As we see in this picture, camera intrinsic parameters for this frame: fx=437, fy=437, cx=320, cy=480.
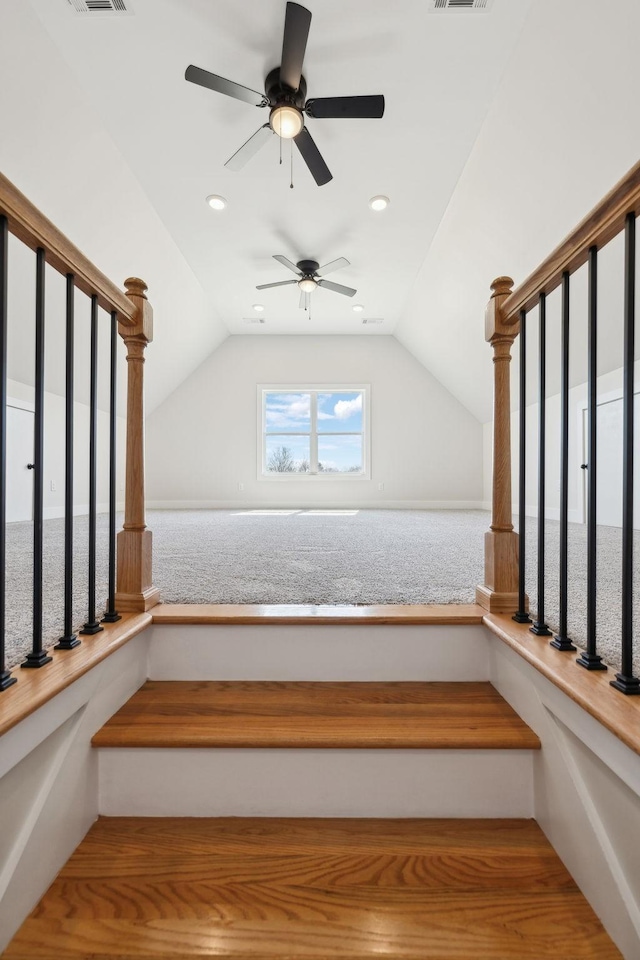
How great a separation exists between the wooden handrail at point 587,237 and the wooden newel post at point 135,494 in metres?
1.04

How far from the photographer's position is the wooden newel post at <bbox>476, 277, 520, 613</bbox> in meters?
1.25

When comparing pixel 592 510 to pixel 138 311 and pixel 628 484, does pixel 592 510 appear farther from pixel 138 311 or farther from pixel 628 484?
pixel 138 311

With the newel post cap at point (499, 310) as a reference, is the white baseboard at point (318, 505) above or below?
below

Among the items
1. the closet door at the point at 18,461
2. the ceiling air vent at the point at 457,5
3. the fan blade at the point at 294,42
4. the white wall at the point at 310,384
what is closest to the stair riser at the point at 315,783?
the fan blade at the point at 294,42

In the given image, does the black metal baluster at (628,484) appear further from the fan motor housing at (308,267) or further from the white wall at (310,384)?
the white wall at (310,384)

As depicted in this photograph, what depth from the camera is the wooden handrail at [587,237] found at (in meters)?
0.73

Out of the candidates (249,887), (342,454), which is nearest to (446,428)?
(342,454)

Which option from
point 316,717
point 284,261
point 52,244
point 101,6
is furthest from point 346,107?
point 316,717

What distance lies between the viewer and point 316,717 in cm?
100

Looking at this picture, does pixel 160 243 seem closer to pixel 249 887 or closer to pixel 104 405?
pixel 104 405

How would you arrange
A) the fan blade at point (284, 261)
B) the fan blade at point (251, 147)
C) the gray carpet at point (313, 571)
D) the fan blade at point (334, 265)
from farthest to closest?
the fan blade at point (334, 265) → the fan blade at point (284, 261) → the fan blade at point (251, 147) → the gray carpet at point (313, 571)

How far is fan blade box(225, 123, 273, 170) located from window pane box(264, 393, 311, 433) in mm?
3874

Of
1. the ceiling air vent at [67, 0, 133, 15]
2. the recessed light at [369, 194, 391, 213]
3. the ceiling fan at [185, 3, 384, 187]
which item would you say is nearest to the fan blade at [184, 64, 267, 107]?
the ceiling fan at [185, 3, 384, 187]

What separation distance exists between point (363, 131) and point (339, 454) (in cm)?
410
